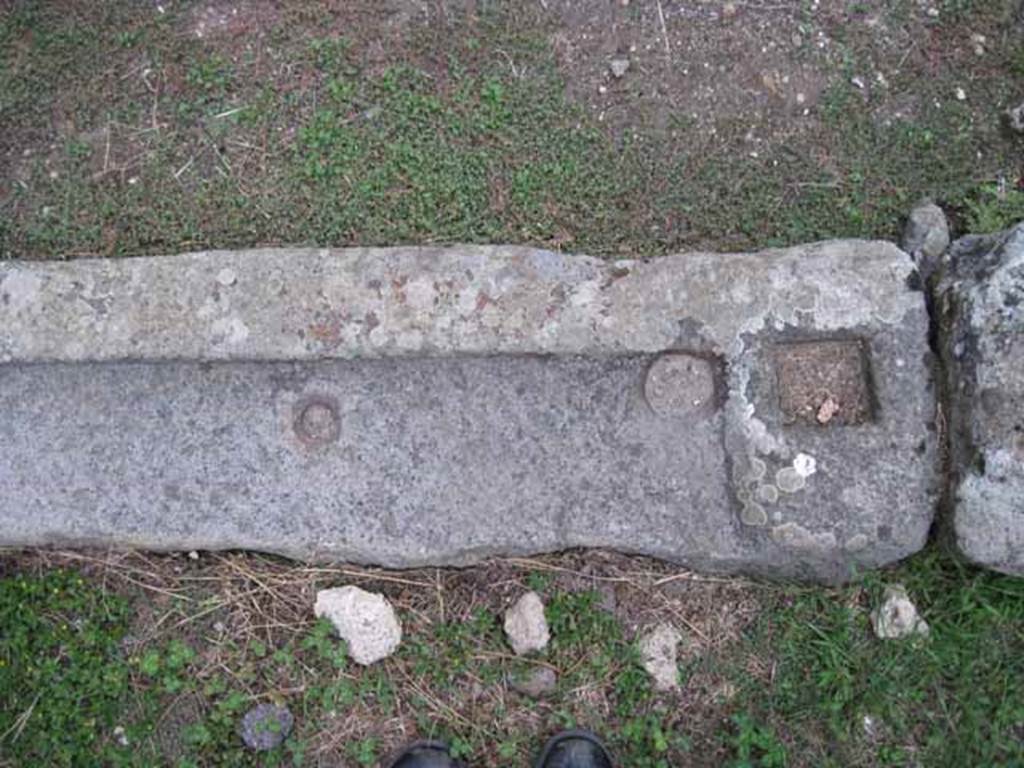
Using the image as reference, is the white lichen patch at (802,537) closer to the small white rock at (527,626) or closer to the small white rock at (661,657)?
the small white rock at (661,657)

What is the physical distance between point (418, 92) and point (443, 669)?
68.4 inches

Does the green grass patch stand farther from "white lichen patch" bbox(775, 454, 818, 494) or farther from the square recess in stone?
the square recess in stone

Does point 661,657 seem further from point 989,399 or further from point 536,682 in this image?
point 989,399

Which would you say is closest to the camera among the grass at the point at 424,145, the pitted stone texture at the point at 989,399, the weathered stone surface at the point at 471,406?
the pitted stone texture at the point at 989,399

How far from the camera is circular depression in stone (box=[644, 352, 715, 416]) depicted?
2598mm

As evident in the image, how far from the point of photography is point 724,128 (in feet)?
10.1

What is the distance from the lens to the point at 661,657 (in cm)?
277

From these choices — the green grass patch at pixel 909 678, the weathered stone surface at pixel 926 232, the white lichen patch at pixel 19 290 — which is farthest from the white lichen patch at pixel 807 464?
the white lichen patch at pixel 19 290

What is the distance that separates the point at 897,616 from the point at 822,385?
0.68m

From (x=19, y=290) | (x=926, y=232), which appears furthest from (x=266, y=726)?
(x=926, y=232)

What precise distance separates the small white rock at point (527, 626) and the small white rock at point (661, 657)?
276 mm

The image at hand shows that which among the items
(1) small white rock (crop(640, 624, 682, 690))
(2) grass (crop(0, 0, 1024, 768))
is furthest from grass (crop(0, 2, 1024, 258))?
(1) small white rock (crop(640, 624, 682, 690))

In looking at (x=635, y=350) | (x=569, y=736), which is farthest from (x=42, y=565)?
(x=635, y=350)

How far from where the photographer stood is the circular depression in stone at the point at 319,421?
8.95ft
